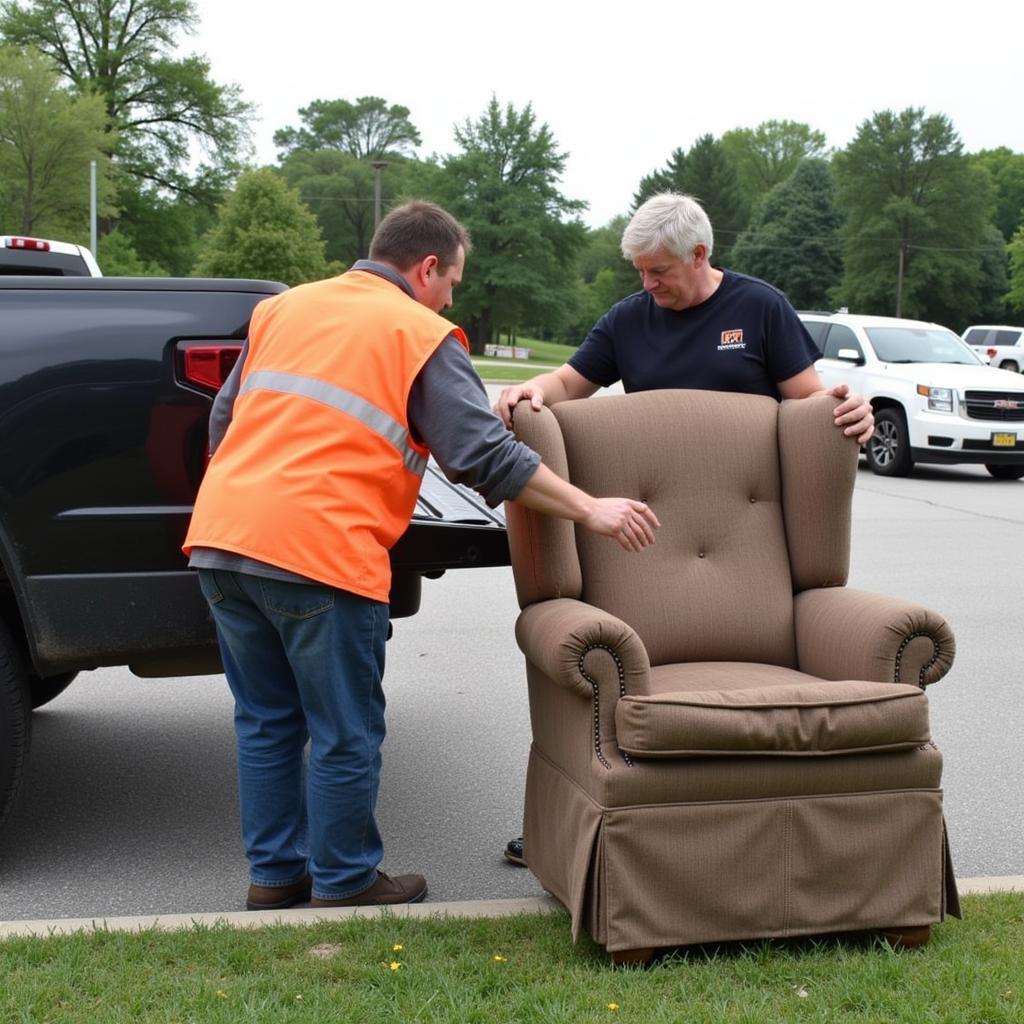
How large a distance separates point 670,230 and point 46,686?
3.10 metres

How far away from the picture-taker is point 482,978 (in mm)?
3076

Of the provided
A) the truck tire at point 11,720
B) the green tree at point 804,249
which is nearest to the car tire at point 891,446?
the truck tire at point 11,720

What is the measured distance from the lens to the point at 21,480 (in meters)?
3.60

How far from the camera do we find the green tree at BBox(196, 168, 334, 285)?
51.7 metres

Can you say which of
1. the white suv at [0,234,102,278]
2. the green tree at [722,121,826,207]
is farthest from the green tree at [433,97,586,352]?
the white suv at [0,234,102,278]

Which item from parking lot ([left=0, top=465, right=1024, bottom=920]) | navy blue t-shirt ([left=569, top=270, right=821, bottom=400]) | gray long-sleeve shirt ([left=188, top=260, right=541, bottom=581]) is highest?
navy blue t-shirt ([left=569, top=270, right=821, bottom=400])

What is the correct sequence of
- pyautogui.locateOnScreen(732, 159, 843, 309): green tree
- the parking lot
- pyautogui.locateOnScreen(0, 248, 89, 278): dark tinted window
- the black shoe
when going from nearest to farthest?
the parking lot → the black shoe → pyautogui.locateOnScreen(0, 248, 89, 278): dark tinted window → pyautogui.locateOnScreen(732, 159, 843, 309): green tree

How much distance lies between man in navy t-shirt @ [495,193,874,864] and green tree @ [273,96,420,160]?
9327 centimetres

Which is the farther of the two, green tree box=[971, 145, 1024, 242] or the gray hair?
green tree box=[971, 145, 1024, 242]

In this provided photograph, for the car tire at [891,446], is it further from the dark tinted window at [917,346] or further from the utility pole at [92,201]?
the utility pole at [92,201]

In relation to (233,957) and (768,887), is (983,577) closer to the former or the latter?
(768,887)

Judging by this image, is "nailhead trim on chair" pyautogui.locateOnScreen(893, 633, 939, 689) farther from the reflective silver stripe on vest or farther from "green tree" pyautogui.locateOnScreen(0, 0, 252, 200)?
"green tree" pyautogui.locateOnScreen(0, 0, 252, 200)

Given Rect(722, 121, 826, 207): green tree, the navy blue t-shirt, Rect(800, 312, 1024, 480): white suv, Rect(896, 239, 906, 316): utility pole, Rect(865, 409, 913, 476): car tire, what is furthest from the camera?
Rect(722, 121, 826, 207): green tree

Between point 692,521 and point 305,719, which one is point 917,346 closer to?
point 692,521
